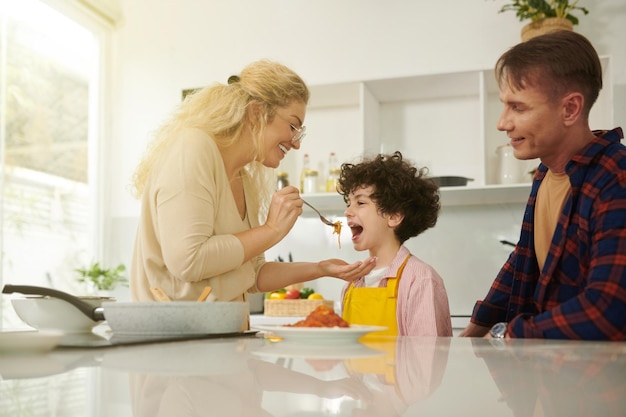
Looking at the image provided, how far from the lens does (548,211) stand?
1.74 meters

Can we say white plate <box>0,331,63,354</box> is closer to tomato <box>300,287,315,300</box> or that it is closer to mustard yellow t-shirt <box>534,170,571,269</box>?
mustard yellow t-shirt <box>534,170,571,269</box>

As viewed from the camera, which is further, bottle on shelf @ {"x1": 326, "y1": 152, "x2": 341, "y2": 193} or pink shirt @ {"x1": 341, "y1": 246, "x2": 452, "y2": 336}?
bottle on shelf @ {"x1": 326, "y1": 152, "x2": 341, "y2": 193}

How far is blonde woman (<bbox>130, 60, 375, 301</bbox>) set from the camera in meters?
1.63

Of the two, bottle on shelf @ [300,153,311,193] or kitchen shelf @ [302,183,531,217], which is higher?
bottle on shelf @ [300,153,311,193]

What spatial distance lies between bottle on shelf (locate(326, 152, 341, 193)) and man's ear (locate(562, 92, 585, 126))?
2126 millimetres

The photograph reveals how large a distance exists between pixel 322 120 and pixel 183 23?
1220 millimetres

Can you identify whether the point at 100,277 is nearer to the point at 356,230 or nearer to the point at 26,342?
the point at 356,230

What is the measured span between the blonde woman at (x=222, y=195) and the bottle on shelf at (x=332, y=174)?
1.53 metres

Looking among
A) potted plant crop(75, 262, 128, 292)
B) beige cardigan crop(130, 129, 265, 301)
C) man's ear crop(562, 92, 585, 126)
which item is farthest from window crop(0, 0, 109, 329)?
man's ear crop(562, 92, 585, 126)

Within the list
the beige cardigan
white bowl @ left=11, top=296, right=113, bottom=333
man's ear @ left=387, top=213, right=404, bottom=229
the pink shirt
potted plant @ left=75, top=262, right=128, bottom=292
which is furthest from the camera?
potted plant @ left=75, top=262, right=128, bottom=292

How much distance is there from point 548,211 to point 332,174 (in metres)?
2.16

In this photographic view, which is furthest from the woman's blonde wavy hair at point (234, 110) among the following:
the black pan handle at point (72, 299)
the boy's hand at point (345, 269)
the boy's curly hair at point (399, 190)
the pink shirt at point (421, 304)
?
the black pan handle at point (72, 299)

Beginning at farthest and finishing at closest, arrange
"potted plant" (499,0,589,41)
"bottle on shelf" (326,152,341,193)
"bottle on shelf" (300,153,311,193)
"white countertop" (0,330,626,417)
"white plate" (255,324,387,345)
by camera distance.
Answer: "bottle on shelf" (300,153,311,193), "bottle on shelf" (326,152,341,193), "potted plant" (499,0,589,41), "white plate" (255,324,387,345), "white countertop" (0,330,626,417)

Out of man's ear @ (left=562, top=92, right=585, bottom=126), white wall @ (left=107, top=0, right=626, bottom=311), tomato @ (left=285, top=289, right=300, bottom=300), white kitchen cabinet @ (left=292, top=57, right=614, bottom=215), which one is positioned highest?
white wall @ (left=107, top=0, right=626, bottom=311)
